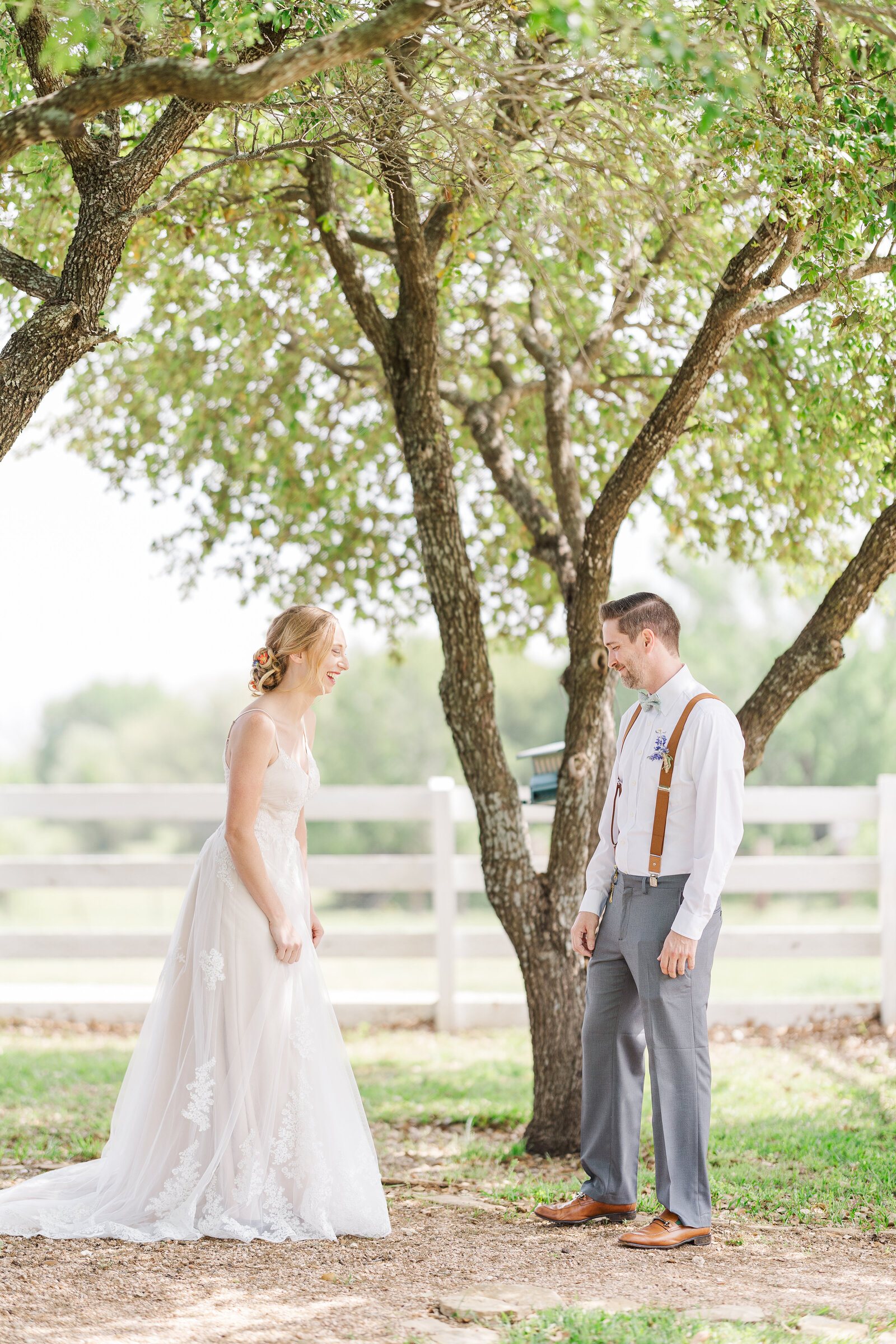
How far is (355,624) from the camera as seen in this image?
25.9 ft

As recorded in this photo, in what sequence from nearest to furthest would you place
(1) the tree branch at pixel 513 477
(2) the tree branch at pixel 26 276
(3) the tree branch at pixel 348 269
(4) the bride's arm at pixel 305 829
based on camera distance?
(2) the tree branch at pixel 26 276 → (4) the bride's arm at pixel 305 829 → (3) the tree branch at pixel 348 269 → (1) the tree branch at pixel 513 477

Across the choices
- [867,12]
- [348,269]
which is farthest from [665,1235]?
[348,269]

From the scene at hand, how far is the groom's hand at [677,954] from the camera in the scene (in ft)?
11.3

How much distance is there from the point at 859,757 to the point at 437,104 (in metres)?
42.1

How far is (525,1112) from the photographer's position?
547cm

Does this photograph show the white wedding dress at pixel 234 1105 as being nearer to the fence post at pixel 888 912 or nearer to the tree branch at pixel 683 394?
the tree branch at pixel 683 394

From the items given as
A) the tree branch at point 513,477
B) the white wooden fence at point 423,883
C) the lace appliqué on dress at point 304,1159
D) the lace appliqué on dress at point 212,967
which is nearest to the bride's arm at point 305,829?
the lace appliqué on dress at point 212,967

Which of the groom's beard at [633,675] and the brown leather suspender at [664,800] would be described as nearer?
the brown leather suspender at [664,800]

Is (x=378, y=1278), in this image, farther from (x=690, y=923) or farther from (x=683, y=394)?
(x=683, y=394)

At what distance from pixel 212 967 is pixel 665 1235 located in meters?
1.56

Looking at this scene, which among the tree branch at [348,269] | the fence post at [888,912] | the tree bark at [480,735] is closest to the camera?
the tree bark at [480,735]

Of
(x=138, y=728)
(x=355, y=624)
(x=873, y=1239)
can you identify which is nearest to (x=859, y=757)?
(x=138, y=728)

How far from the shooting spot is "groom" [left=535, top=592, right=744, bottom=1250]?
Answer: 348 cm

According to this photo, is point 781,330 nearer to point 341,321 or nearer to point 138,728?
point 341,321
